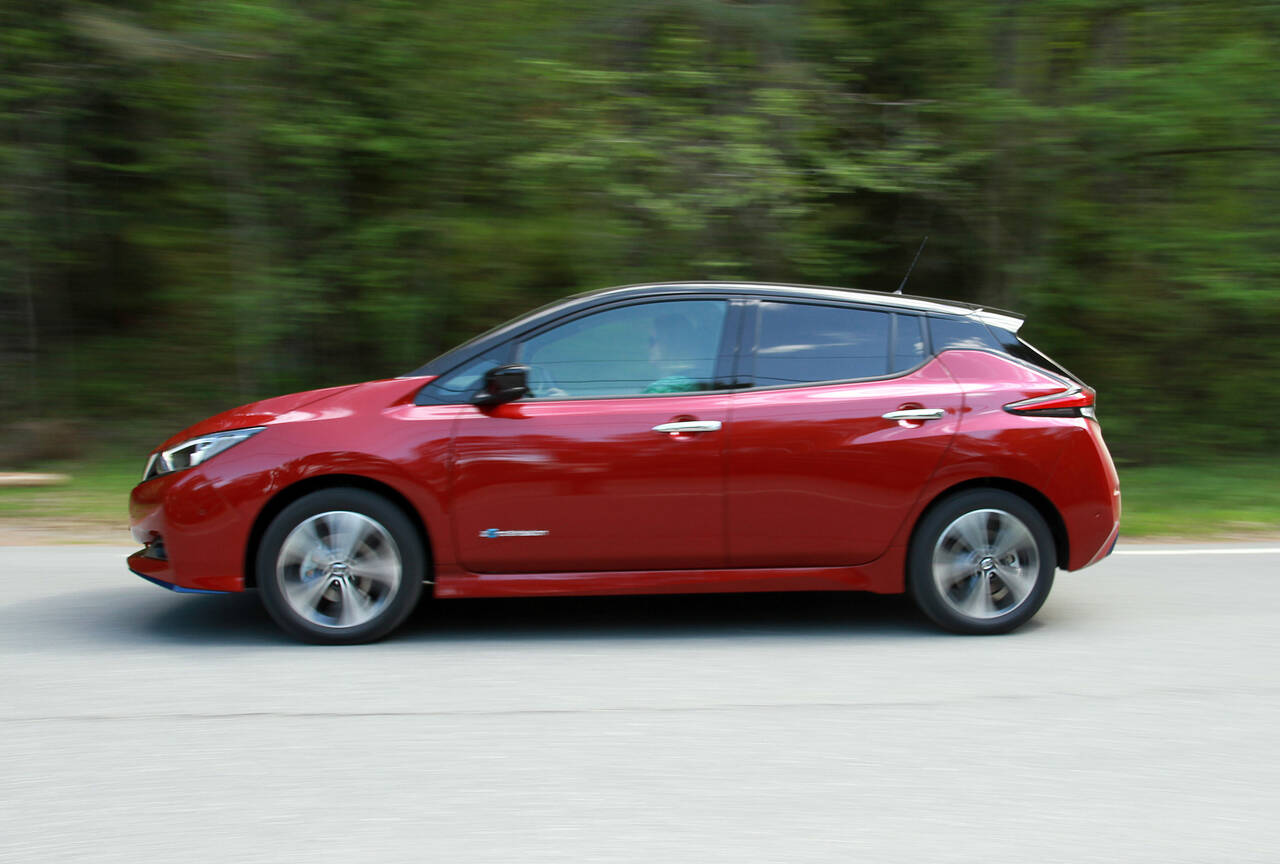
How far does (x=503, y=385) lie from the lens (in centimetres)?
529

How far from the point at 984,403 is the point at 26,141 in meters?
9.24

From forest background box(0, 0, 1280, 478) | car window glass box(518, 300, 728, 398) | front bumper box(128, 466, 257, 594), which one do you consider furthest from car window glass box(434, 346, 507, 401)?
forest background box(0, 0, 1280, 478)

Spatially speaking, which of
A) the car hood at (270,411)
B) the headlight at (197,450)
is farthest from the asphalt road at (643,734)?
the car hood at (270,411)

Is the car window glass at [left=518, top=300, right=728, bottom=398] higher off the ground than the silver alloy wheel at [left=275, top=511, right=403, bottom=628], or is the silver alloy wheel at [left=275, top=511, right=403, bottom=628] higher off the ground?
the car window glass at [left=518, top=300, right=728, bottom=398]

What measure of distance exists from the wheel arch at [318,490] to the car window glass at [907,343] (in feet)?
7.30

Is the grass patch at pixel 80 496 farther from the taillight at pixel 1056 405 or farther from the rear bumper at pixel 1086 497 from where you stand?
the rear bumper at pixel 1086 497

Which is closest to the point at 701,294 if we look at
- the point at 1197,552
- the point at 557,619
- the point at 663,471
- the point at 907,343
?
the point at 663,471

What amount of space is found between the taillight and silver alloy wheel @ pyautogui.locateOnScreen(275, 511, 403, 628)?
9.26ft

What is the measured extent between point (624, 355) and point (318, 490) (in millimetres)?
1455

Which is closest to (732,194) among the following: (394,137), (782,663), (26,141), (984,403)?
(394,137)

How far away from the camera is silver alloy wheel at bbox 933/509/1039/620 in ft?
18.0

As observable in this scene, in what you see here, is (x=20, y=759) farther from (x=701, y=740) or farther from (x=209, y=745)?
(x=701, y=740)

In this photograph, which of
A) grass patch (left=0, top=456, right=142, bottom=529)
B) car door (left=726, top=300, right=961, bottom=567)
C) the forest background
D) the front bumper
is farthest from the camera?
the forest background

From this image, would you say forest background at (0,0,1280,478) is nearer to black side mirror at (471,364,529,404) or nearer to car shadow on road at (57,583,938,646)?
car shadow on road at (57,583,938,646)
